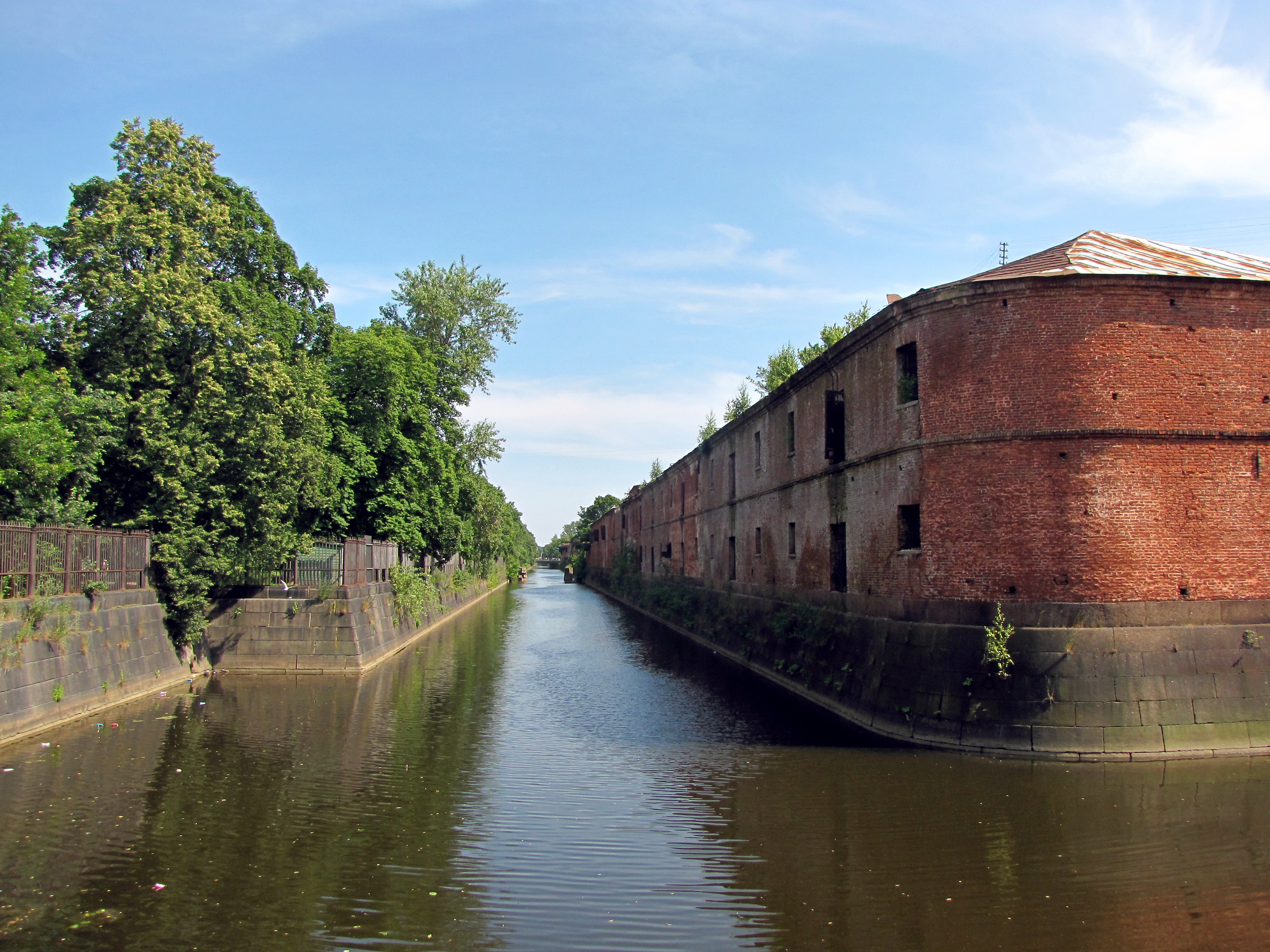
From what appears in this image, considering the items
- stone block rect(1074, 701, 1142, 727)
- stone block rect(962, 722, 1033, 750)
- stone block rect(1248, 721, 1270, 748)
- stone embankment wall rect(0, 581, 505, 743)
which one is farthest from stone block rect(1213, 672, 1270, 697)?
stone embankment wall rect(0, 581, 505, 743)

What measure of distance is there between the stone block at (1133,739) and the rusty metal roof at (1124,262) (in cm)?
719

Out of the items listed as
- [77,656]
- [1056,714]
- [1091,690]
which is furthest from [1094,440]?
[77,656]

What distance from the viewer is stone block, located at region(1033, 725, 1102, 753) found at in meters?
13.4

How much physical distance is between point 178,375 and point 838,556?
1603 cm

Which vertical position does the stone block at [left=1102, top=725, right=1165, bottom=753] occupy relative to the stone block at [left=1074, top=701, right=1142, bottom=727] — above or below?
below

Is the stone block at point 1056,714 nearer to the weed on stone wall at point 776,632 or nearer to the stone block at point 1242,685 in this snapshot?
the stone block at point 1242,685

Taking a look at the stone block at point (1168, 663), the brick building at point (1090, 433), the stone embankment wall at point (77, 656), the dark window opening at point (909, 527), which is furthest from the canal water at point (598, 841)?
the dark window opening at point (909, 527)

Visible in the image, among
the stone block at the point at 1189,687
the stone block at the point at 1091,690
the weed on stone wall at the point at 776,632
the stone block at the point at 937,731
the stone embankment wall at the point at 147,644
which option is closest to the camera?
the stone block at the point at 1091,690

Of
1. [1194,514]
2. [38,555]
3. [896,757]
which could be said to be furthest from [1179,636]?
[38,555]

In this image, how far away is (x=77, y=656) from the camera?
1633 centimetres

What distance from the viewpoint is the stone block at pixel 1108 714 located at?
44.3ft

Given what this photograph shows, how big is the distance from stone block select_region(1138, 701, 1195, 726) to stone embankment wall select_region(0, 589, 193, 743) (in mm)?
17222

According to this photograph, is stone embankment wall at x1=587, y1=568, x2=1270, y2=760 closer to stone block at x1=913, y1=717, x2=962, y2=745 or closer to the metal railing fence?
stone block at x1=913, y1=717, x2=962, y2=745

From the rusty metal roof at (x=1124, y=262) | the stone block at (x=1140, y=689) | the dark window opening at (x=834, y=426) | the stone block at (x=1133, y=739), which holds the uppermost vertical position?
the rusty metal roof at (x=1124, y=262)
